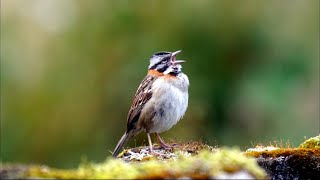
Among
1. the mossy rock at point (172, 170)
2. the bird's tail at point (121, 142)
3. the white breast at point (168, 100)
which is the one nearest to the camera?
the mossy rock at point (172, 170)

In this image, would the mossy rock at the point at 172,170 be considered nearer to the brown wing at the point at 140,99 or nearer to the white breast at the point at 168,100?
the white breast at the point at 168,100

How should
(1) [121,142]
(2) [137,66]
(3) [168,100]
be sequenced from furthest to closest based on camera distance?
(2) [137,66]
(1) [121,142]
(3) [168,100]

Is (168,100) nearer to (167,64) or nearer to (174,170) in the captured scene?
(167,64)

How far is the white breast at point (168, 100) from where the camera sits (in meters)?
8.93

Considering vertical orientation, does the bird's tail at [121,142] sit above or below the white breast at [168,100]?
below

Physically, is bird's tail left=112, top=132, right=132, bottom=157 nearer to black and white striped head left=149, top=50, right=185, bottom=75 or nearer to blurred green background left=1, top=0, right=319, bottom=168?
black and white striped head left=149, top=50, right=185, bottom=75

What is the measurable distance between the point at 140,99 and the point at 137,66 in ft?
24.6

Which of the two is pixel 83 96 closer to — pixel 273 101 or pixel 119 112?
pixel 119 112

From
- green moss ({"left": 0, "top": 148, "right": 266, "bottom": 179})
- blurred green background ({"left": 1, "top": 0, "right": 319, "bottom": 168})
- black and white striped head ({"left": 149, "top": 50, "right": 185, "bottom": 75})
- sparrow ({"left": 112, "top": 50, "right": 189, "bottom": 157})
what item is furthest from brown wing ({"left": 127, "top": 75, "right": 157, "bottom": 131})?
blurred green background ({"left": 1, "top": 0, "right": 319, "bottom": 168})

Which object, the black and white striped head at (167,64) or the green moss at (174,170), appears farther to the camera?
the black and white striped head at (167,64)

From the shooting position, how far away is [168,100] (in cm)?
894

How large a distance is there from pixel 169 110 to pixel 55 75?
27.1 ft

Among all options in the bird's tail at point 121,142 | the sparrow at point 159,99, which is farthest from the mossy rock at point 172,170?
the bird's tail at point 121,142

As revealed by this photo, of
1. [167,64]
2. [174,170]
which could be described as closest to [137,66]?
[167,64]
